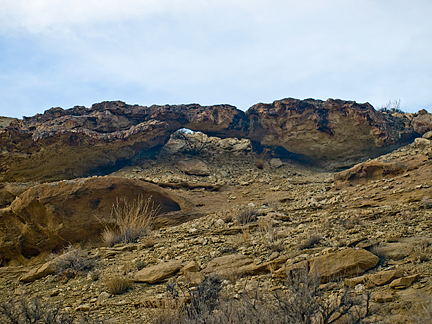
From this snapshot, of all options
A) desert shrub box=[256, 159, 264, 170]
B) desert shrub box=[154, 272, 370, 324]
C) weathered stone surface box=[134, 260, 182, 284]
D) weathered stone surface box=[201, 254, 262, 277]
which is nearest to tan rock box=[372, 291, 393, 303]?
desert shrub box=[154, 272, 370, 324]

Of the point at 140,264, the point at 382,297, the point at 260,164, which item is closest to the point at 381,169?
the point at 260,164

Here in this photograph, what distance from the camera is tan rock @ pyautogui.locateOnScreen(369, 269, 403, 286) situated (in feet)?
10.5

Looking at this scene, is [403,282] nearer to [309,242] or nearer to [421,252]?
[421,252]

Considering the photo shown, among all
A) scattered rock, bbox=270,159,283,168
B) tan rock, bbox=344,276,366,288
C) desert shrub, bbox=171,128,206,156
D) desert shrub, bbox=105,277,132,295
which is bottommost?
desert shrub, bbox=105,277,132,295

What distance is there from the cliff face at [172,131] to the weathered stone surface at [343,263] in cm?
882

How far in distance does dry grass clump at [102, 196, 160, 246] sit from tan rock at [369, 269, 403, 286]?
4.81 metres

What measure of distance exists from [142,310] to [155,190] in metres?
4.94

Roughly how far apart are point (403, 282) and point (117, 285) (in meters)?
3.44

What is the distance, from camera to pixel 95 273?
15.3ft

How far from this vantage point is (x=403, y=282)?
9.98 feet

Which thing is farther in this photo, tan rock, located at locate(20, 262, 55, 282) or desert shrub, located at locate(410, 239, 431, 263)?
tan rock, located at locate(20, 262, 55, 282)

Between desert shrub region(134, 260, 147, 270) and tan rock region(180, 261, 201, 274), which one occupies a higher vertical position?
tan rock region(180, 261, 201, 274)

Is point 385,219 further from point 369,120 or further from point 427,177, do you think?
point 369,120

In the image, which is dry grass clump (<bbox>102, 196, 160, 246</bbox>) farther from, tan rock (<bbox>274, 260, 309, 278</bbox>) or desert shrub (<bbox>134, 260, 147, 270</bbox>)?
tan rock (<bbox>274, 260, 309, 278</bbox>)
